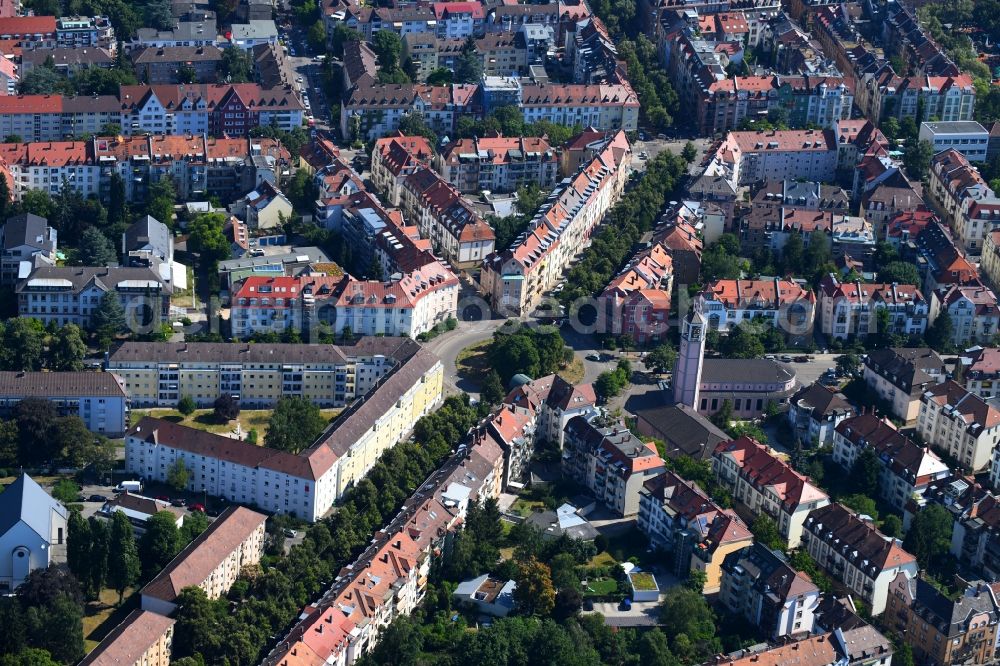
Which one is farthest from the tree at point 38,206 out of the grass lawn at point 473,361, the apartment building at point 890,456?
the apartment building at point 890,456

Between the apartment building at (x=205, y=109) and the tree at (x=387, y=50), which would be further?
the tree at (x=387, y=50)

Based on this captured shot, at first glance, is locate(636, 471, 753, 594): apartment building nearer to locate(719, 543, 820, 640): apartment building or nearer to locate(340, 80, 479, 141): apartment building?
locate(719, 543, 820, 640): apartment building

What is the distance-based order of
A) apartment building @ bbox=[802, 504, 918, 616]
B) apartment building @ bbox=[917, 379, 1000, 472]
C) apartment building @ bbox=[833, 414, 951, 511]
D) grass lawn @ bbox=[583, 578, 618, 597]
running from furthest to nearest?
apartment building @ bbox=[917, 379, 1000, 472]
apartment building @ bbox=[833, 414, 951, 511]
apartment building @ bbox=[802, 504, 918, 616]
grass lawn @ bbox=[583, 578, 618, 597]

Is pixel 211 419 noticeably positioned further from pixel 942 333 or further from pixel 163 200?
pixel 942 333

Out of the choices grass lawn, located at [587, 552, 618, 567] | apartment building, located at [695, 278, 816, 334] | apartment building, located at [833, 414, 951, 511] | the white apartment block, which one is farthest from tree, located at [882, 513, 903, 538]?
the white apartment block

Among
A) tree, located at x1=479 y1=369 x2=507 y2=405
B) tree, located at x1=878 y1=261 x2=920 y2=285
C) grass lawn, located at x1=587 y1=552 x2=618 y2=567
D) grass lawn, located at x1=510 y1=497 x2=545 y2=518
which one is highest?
tree, located at x1=878 y1=261 x2=920 y2=285

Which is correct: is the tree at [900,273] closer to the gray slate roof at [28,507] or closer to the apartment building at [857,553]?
the apartment building at [857,553]
